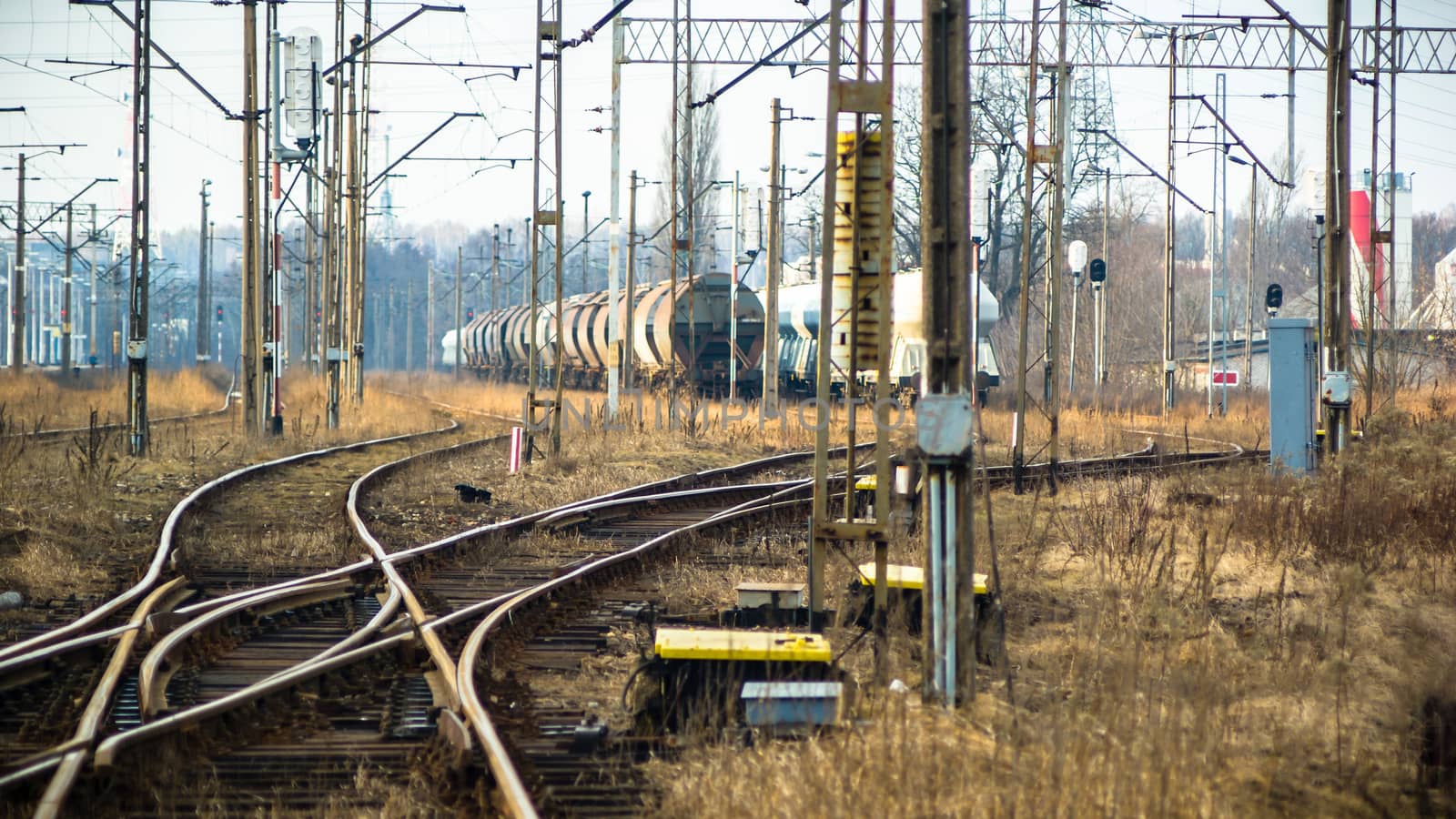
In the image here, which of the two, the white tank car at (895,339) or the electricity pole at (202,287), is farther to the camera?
the electricity pole at (202,287)

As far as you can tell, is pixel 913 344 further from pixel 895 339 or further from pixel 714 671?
pixel 714 671

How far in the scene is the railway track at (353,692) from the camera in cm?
471

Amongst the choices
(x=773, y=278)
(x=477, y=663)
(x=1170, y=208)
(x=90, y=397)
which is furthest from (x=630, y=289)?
(x=477, y=663)

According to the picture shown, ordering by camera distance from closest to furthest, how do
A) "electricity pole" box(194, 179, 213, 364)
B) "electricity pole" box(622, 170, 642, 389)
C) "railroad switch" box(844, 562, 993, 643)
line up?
"railroad switch" box(844, 562, 993, 643)
"electricity pole" box(622, 170, 642, 389)
"electricity pole" box(194, 179, 213, 364)

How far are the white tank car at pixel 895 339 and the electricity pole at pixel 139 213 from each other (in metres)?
13.3

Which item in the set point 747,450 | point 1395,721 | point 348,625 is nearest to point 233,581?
point 348,625

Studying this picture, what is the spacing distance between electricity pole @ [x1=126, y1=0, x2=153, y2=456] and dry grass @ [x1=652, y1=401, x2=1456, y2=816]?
36.6ft

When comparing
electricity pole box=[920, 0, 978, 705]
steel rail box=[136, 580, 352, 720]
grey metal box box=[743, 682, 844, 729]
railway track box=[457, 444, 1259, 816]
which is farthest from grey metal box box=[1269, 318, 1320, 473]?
grey metal box box=[743, 682, 844, 729]

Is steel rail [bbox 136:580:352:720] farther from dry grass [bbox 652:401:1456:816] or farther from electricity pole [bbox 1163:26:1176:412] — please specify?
electricity pole [bbox 1163:26:1176:412]

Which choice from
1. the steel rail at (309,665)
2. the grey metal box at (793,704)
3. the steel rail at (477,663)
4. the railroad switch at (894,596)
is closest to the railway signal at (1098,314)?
the steel rail at (477,663)

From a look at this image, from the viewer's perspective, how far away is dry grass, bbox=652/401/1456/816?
14.4ft

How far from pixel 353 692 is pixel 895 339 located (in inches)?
950

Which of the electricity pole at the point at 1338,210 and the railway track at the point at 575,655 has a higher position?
the electricity pole at the point at 1338,210

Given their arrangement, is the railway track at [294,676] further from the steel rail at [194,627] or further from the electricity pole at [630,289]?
the electricity pole at [630,289]
